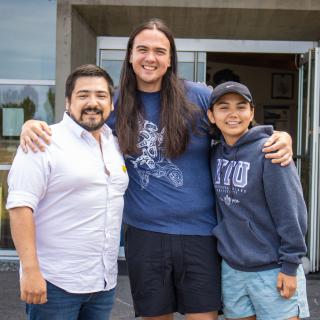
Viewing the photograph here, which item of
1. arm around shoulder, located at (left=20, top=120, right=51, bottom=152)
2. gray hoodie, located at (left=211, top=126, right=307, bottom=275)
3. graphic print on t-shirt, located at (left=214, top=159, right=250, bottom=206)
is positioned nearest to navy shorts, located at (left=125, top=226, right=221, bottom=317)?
gray hoodie, located at (left=211, top=126, right=307, bottom=275)

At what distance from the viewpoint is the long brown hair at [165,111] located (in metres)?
2.80

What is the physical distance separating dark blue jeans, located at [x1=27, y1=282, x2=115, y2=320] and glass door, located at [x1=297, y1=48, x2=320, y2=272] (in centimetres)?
387

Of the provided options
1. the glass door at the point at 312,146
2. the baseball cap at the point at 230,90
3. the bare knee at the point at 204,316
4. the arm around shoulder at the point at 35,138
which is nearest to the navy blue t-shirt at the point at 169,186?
the baseball cap at the point at 230,90

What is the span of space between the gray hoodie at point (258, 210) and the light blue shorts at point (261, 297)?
0.05 meters

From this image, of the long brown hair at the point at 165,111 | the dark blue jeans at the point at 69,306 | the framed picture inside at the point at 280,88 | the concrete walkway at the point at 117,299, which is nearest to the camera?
the dark blue jeans at the point at 69,306

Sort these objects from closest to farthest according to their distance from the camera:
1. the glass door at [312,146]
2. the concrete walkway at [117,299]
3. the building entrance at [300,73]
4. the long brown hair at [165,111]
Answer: the long brown hair at [165,111] → the concrete walkway at [117,299] → the glass door at [312,146] → the building entrance at [300,73]

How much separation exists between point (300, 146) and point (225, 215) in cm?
403

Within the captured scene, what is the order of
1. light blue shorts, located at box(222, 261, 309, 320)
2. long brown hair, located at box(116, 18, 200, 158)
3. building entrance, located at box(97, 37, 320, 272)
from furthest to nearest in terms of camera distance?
building entrance, located at box(97, 37, 320, 272), long brown hair, located at box(116, 18, 200, 158), light blue shorts, located at box(222, 261, 309, 320)

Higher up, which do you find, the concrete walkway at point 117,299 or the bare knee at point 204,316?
the bare knee at point 204,316

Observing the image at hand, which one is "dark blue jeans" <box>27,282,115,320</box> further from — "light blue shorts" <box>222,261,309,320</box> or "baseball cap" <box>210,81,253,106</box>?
"baseball cap" <box>210,81,253,106</box>

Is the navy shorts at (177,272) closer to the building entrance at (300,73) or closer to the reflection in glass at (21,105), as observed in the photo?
the building entrance at (300,73)

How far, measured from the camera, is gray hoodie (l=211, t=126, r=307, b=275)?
→ 2.54m

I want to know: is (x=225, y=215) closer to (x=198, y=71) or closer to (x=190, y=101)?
(x=190, y=101)

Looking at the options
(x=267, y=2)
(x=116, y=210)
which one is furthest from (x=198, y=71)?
(x=116, y=210)
